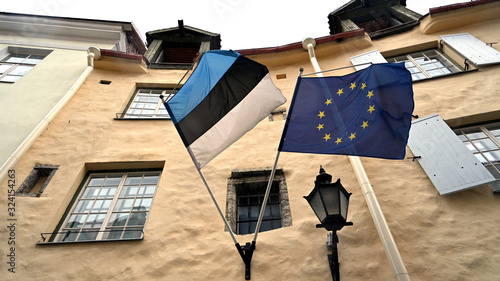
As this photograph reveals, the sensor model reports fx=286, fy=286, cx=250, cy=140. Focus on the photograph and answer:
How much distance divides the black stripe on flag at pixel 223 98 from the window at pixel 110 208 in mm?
1805

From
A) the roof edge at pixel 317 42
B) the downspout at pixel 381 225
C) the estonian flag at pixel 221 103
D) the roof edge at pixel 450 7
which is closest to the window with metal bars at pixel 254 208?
the downspout at pixel 381 225

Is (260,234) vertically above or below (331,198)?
above

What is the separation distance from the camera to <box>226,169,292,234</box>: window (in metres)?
4.52

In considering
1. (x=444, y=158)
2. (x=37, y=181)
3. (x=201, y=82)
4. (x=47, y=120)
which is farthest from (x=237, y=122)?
(x=47, y=120)

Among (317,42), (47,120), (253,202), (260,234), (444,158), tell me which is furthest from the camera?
(317,42)

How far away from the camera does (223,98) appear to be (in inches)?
158

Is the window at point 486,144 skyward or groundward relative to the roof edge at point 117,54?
groundward

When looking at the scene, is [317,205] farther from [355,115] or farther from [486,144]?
[486,144]

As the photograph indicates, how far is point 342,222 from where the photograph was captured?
2982 millimetres

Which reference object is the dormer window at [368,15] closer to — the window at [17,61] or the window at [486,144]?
the window at [486,144]

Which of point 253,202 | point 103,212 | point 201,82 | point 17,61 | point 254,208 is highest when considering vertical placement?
point 17,61

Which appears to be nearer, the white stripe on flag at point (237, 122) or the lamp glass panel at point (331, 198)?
the lamp glass panel at point (331, 198)

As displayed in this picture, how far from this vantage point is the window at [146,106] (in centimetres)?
685

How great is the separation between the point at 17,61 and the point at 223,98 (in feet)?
25.6
